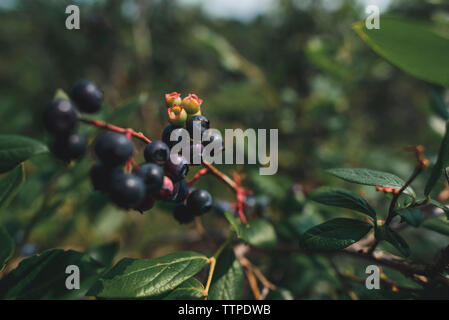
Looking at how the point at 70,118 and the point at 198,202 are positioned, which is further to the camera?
the point at 198,202

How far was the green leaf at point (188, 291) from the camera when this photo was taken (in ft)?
2.67

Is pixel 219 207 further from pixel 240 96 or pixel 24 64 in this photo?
pixel 24 64

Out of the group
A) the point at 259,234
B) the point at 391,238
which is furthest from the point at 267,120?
the point at 391,238

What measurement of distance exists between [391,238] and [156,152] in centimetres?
70

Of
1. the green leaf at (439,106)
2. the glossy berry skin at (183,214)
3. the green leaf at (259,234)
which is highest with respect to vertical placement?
the green leaf at (439,106)

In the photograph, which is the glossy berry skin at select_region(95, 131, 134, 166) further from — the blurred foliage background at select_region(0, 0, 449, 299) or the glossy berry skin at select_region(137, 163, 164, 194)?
the blurred foliage background at select_region(0, 0, 449, 299)

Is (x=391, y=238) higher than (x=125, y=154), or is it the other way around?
(x=125, y=154)

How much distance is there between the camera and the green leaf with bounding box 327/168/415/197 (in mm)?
718

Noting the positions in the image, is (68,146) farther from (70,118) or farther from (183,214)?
(183,214)

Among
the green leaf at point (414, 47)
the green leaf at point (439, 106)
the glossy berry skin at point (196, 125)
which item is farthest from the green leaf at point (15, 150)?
the green leaf at point (439, 106)

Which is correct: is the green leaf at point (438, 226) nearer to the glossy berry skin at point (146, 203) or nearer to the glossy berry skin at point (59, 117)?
the glossy berry skin at point (146, 203)

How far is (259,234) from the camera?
1.05 metres

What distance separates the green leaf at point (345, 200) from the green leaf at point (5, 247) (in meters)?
0.95
